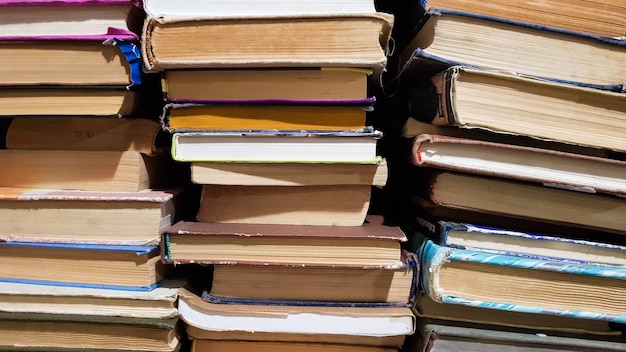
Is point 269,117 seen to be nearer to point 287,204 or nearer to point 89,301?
point 287,204

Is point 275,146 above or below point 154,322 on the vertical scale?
above

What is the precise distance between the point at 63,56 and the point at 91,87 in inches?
1.8

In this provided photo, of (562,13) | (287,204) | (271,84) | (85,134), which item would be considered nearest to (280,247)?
(287,204)

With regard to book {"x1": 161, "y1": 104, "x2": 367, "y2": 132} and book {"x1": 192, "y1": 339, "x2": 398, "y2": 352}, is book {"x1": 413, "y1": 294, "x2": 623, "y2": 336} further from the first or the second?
book {"x1": 161, "y1": 104, "x2": 367, "y2": 132}

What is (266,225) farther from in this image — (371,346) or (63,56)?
(63,56)

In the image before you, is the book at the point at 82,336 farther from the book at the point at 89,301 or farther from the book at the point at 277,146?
the book at the point at 277,146

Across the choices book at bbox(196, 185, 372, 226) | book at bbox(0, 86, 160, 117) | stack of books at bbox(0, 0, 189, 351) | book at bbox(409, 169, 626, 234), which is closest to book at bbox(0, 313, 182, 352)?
stack of books at bbox(0, 0, 189, 351)

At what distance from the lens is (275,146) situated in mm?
518

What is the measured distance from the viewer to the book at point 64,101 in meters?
0.53

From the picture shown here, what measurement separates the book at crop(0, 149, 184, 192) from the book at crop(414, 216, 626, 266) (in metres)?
0.38

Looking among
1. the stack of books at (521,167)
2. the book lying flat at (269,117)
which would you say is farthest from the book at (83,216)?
the stack of books at (521,167)

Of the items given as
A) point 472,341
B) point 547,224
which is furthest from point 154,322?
point 547,224

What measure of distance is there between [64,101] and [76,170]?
9 centimetres

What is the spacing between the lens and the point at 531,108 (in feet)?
1.61
